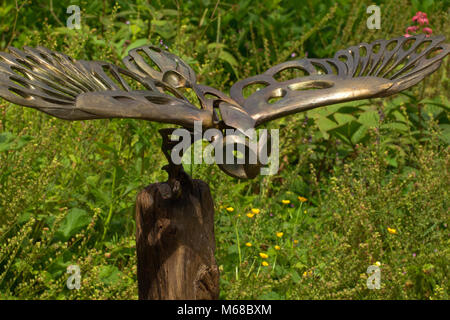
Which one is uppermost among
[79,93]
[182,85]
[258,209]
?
[182,85]

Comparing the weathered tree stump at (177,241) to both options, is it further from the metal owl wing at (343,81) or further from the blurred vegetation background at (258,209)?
the blurred vegetation background at (258,209)

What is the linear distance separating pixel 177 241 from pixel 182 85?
1.61ft

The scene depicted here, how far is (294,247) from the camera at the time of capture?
9.54ft

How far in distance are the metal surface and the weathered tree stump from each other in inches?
5.7

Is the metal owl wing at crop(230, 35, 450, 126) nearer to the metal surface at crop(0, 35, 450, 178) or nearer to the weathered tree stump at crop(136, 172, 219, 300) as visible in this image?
the metal surface at crop(0, 35, 450, 178)

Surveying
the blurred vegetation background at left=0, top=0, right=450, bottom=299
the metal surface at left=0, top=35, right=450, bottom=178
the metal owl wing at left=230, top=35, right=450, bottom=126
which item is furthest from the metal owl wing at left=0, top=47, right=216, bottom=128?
the blurred vegetation background at left=0, top=0, right=450, bottom=299

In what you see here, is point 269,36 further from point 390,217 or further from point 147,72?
point 147,72

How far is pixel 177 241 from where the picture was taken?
1.69 meters

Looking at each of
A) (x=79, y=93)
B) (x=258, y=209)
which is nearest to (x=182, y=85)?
(x=79, y=93)

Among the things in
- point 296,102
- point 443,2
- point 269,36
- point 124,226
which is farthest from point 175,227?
point 443,2

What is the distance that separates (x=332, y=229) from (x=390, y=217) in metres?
0.33

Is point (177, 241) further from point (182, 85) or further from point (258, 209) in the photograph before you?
point (258, 209)

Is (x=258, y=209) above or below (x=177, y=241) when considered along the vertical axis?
above

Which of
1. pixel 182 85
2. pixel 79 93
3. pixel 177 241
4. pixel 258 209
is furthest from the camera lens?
pixel 258 209
